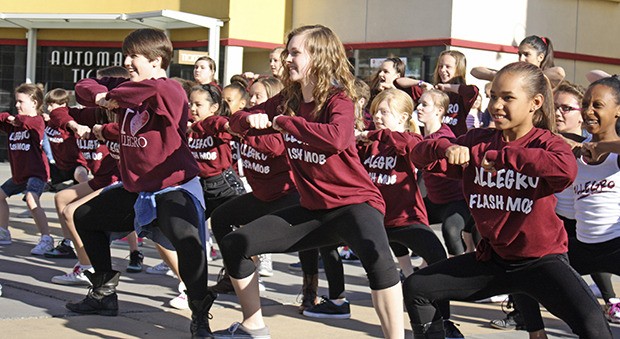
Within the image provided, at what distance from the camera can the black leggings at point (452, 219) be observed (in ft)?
24.7

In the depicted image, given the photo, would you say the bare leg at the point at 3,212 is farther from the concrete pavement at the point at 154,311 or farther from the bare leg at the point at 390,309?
the bare leg at the point at 390,309

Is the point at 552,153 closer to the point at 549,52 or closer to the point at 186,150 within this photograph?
the point at 186,150

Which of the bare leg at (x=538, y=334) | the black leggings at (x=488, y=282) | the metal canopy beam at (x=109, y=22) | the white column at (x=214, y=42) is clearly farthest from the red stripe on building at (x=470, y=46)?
the black leggings at (x=488, y=282)

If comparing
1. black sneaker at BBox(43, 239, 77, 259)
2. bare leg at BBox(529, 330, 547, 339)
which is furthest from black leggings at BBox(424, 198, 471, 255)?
black sneaker at BBox(43, 239, 77, 259)

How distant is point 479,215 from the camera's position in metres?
4.91

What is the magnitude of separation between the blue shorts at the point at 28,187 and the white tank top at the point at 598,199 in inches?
223

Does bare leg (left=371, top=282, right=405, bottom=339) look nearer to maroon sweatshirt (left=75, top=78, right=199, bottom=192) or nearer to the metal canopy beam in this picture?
maroon sweatshirt (left=75, top=78, right=199, bottom=192)

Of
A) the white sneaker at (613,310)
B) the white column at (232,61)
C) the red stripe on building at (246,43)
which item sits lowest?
the white sneaker at (613,310)

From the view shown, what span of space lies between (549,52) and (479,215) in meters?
4.31

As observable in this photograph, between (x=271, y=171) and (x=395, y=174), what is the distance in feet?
2.89

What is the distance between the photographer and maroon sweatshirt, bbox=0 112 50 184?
980 cm

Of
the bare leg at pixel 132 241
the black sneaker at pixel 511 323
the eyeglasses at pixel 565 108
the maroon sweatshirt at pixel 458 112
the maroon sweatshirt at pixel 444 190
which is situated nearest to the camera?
the black sneaker at pixel 511 323

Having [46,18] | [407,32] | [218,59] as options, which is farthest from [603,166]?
[46,18]

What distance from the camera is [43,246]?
929 centimetres
